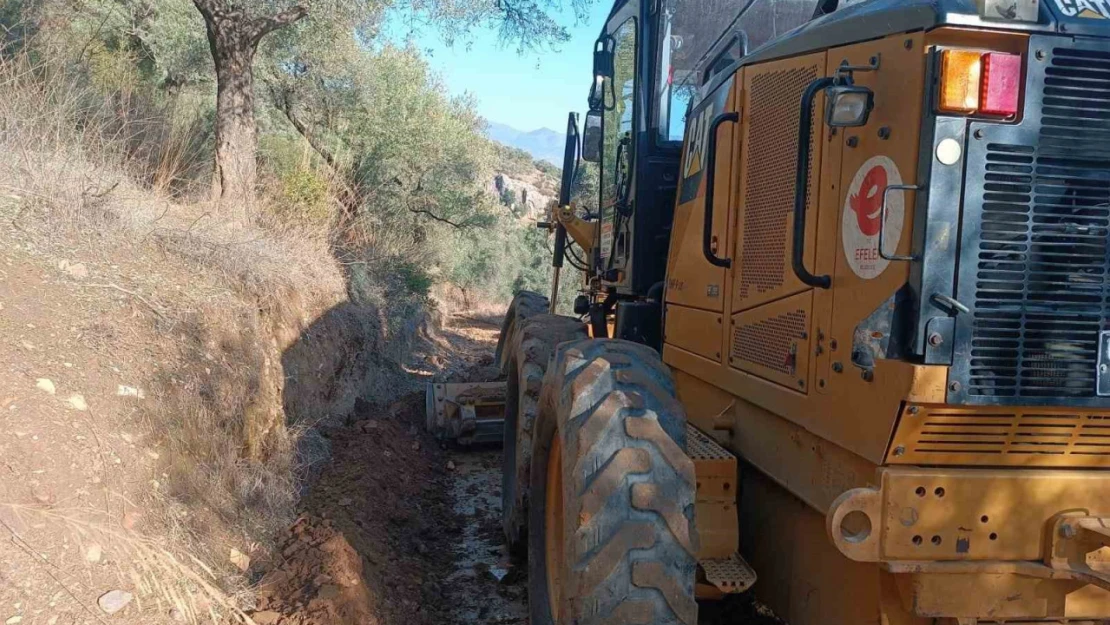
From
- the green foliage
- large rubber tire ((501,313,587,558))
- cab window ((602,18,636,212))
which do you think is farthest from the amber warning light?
the green foliage

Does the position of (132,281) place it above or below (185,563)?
above

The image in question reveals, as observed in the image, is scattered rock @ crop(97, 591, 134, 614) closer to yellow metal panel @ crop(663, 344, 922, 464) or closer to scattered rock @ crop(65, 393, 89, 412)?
scattered rock @ crop(65, 393, 89, 412)

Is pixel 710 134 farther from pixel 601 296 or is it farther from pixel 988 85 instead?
pixel 601 296

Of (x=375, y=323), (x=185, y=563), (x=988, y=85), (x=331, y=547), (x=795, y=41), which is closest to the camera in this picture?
(x=988, y=85)

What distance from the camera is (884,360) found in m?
2.28

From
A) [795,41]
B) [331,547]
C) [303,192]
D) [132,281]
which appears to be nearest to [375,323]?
[303,192]

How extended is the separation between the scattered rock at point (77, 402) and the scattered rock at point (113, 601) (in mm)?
1093

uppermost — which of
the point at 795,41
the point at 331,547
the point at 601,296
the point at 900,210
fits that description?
the point at 795,41

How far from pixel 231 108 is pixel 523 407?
607 cm

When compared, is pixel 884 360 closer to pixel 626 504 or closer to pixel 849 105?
pixel 849 105

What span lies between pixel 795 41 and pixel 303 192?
8.46m

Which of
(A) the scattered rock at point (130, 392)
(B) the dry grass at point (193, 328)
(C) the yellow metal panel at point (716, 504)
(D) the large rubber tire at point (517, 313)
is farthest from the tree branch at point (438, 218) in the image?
(C) the yellow metal panel at point (716, 504)

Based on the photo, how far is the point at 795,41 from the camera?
9.57 feet

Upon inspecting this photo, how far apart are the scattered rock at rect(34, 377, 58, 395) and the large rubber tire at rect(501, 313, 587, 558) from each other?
7.88 ft
